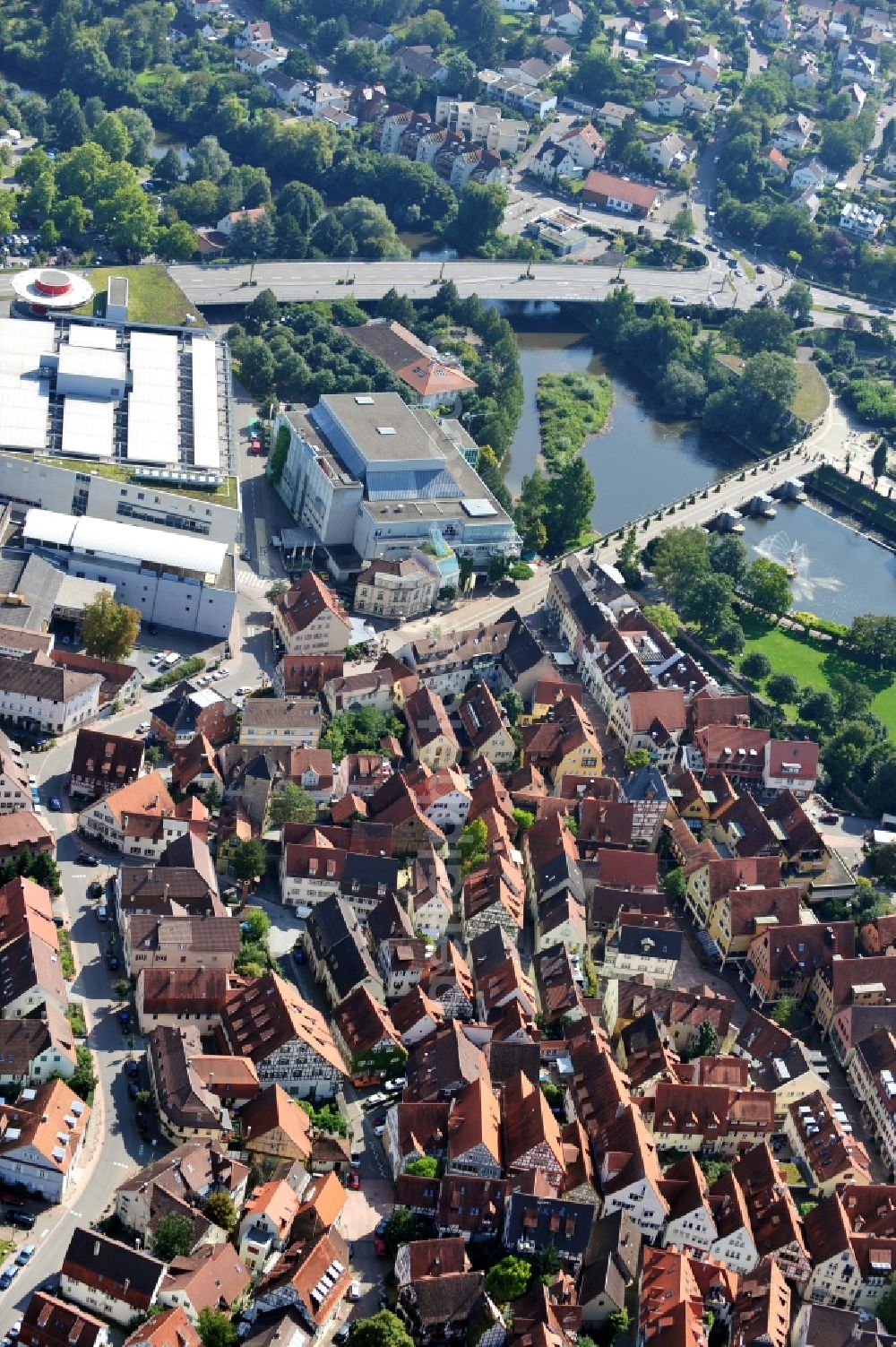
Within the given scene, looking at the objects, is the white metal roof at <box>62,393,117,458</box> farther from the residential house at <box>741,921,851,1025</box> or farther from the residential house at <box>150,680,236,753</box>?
the residential house at <box>741,921,851,1025</box>

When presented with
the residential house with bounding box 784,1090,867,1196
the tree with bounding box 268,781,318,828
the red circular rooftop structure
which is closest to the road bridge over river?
the red circular rooftop structure

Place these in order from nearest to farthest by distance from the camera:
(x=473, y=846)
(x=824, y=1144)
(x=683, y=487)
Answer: (x=824, y=1144), (x=473, y=846), (x=683, y=487)

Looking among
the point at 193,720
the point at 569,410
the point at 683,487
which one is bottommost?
the point at 683,487

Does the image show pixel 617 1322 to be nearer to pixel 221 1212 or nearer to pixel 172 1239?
pixel 221 1212

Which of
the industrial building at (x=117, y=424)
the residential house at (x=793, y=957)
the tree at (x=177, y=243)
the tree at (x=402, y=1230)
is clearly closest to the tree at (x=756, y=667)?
the residential house at (x=793, y=957)

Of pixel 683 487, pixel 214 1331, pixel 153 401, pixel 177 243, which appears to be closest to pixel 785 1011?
pixel 214 1331

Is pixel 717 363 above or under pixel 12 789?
above

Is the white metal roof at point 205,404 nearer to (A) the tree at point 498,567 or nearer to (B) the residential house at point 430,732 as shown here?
(A) the tree at point 498,567

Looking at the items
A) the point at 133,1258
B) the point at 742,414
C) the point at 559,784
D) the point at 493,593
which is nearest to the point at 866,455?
the point at 742,414
